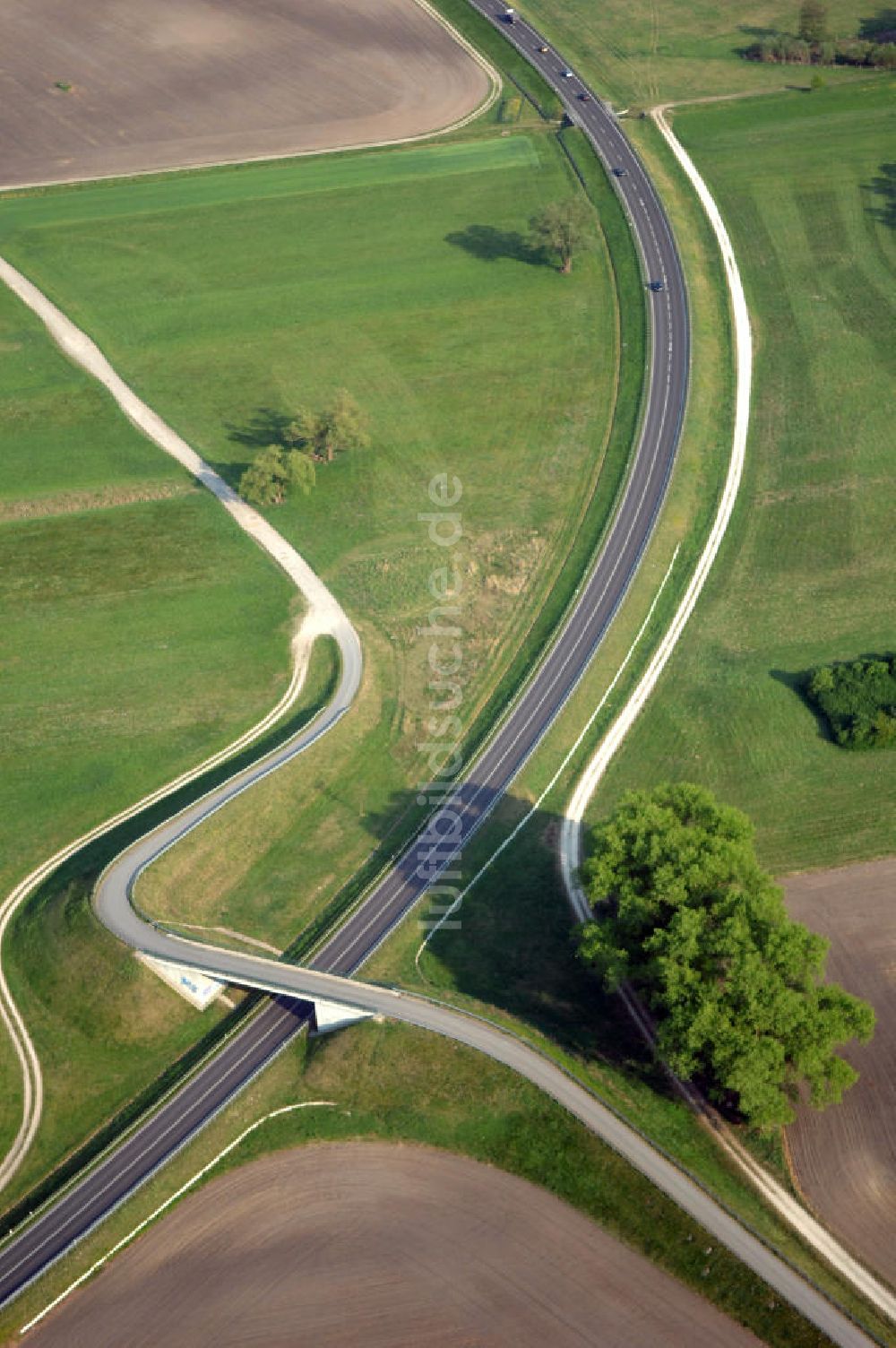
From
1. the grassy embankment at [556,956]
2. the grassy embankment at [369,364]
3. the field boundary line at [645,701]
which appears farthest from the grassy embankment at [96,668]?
the field boundary line at [645,701]

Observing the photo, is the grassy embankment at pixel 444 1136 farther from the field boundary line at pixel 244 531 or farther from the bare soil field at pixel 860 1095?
the field boundary line at pixel 244 531

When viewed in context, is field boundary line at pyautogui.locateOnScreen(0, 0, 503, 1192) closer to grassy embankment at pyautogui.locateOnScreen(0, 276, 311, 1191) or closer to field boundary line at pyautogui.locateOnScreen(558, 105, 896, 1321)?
grassy embankment at pyautogui.locateOnScreen(0, 276, 311, 1191)

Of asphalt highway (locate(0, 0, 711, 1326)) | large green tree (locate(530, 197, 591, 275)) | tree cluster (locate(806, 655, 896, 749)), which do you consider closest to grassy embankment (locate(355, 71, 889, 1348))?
asphalt highway (locate(0, 0, 711, 1326))

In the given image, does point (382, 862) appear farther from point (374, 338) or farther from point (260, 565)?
point (374, 338)

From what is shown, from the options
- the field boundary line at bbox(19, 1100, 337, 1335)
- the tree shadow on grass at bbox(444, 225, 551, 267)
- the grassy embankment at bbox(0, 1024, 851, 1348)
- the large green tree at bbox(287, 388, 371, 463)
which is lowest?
the field boundary line at bbox(19, 1100, 337, 1335)

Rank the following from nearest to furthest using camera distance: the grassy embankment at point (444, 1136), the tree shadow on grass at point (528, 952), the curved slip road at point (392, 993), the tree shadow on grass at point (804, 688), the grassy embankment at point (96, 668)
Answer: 1. the grassy embankment at point (444, 1136)
2. the curved slip road at point (392, 993)
3. the tree shadow on grass at point (528, 952)
4. the grassy embankment at point (96, 668)
5. the tree shadow on grass at point (804, 688)

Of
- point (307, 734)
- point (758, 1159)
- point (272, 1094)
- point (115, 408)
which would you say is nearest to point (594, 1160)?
point (758, 1159)
